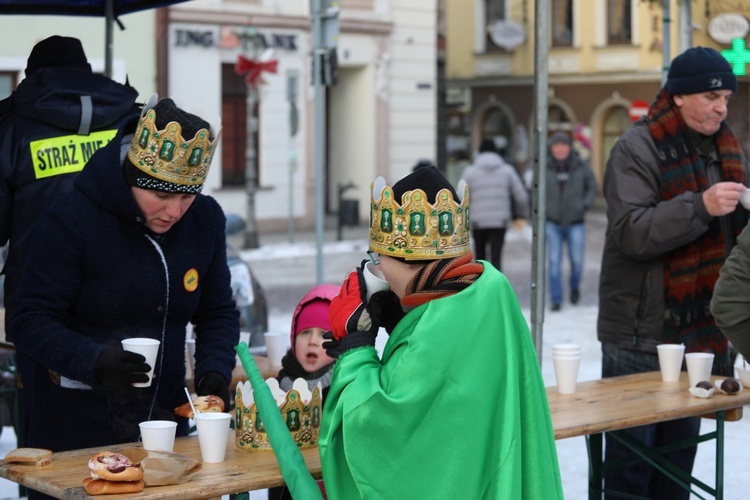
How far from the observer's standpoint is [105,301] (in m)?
3.87

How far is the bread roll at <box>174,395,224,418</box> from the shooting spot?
152 inches

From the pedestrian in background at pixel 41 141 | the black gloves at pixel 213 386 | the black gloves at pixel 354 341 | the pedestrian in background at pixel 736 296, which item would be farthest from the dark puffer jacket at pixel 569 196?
the black gloves at pixel 354 341

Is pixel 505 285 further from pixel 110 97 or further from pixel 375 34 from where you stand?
pixel 375 34

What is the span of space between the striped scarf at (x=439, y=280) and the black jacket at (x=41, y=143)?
1644 millimetres

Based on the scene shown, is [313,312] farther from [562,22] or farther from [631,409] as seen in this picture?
[562,22]

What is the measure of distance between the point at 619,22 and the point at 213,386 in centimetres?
3224

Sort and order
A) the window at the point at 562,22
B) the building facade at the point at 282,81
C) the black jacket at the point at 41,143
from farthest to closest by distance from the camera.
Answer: the window at the point at 562,22 < the building facade at the point at 282,81 < the black jacket at the point at 41,143

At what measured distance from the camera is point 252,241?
2172cm

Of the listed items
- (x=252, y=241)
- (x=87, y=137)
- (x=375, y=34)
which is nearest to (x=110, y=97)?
(x=87, y=137)

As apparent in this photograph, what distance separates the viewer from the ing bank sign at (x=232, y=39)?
2389 cm

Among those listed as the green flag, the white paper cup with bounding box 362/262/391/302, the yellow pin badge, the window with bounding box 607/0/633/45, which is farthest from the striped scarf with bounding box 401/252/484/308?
the window with bounding box 607/0/633/45

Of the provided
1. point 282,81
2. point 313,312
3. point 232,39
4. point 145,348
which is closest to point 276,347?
point 313,312

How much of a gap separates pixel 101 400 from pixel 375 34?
23895mm

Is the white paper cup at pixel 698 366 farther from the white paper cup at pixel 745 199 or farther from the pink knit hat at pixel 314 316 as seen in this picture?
the pink knit hat at pixel 314 316
